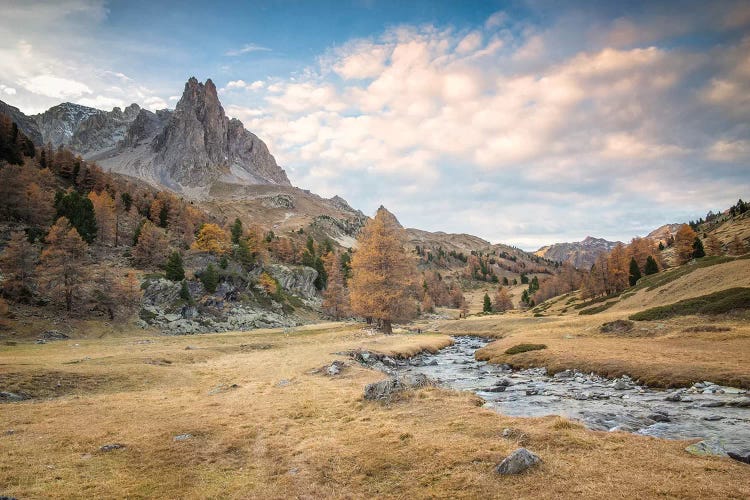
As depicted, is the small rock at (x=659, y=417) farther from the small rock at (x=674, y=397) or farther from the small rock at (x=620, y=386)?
the small rock at (x=620, y=386)

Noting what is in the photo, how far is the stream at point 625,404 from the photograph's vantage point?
42.4 feet

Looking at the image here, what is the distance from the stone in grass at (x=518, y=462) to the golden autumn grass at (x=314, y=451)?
251mm

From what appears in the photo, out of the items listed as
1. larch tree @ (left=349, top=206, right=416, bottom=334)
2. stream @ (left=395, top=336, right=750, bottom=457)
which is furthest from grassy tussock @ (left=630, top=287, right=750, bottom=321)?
larch tree @ (left=349, top=206, right=416, bottom=334)

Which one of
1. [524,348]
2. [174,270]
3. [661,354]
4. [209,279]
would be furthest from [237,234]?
[661,354]

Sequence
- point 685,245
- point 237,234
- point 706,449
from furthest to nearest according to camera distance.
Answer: point 237,234, point 685,245, point 706,449

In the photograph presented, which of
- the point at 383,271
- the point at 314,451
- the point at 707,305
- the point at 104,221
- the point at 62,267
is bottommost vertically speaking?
the point at 314,451

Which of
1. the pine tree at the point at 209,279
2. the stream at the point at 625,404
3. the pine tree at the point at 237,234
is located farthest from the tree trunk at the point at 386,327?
the pine tree at the point at 237,234

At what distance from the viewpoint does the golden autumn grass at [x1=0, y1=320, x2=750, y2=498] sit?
29.1 ft

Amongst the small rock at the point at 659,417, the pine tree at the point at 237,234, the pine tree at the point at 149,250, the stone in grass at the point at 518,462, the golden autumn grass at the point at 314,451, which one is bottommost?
the small rock at the point at 659,417

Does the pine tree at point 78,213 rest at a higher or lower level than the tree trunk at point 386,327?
higher

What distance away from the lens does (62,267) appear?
57844mm

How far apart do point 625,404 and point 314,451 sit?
14.1m

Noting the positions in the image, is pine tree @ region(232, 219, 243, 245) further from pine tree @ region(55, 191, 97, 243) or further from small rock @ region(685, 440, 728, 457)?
small rock @ region(685, 440, 728, 457)

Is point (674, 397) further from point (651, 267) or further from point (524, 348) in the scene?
point (651, 267)
